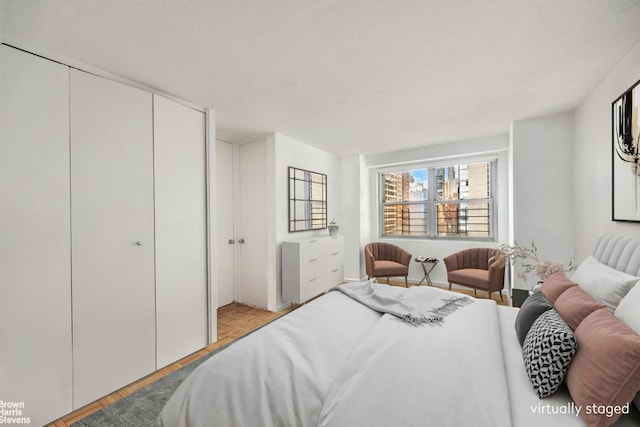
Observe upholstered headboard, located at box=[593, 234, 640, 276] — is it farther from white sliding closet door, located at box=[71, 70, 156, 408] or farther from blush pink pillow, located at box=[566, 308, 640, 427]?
white sliding closet door, located at box=[71, 70, 156, 408]

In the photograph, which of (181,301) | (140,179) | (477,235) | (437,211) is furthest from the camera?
(437,211)

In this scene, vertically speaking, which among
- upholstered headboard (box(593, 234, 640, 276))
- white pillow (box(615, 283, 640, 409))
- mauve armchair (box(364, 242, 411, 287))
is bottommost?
mauve armchair (box(364, 242, 411, 287))

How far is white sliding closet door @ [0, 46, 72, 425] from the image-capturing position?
5.43 feet

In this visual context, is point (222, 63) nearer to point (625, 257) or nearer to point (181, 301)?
point (181, 301)

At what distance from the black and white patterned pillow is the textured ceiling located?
165cm

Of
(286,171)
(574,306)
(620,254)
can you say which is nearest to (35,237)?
(286,171)

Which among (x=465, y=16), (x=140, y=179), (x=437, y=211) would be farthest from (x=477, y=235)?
(x=140, y=179)

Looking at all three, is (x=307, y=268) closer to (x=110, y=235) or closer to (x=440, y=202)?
(x=110, y=235)

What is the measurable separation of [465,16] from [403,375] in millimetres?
1905

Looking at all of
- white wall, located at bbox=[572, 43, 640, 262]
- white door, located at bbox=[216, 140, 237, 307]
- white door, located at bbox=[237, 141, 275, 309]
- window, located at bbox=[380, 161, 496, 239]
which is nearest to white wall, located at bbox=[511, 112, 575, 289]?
white wall, located at bbox=[572, 43, 640, 262]

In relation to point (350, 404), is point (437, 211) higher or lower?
higher

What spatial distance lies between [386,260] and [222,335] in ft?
9.66

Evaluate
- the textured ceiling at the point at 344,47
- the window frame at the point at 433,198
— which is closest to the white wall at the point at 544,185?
the textured ceiling at the point at 344,47

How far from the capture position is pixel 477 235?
15.1ft
